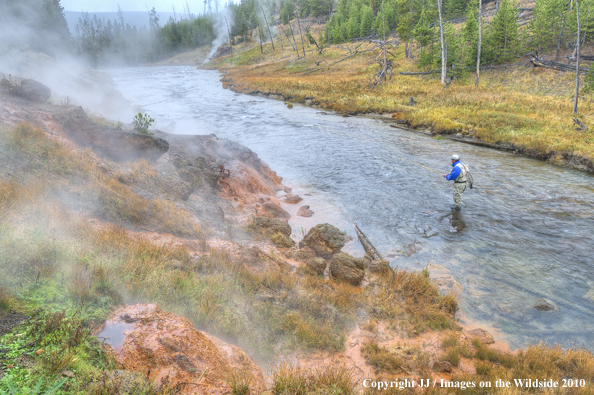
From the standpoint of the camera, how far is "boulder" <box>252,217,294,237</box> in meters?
9.89

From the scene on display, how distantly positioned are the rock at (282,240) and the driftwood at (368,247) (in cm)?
220

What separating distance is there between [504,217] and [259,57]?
280 feet

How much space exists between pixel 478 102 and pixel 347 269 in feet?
92.9

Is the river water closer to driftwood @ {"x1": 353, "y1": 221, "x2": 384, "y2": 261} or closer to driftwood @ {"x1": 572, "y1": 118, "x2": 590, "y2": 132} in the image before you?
driftwood @ {"x1": 353, "y1": 221, "x2": 384, "y2": 261}

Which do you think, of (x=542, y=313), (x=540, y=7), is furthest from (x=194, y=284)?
(x=540, y=7)

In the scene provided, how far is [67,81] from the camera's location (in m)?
27.5

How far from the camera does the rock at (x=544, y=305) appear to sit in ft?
23.4

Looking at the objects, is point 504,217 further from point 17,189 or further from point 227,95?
point 227,95

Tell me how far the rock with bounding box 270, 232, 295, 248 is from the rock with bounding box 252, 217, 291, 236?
26cm

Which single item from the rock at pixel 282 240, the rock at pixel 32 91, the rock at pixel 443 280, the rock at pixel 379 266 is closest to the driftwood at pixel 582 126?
the rock at pixel 443 280

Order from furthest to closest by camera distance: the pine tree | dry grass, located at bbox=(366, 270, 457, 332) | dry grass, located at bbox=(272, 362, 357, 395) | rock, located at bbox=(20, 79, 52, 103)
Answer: the pine tree, rock, located at bbox=(20, 79, 52, 103), dry grass, located at bbox=(366, 270, 457, 332), dry grass, located at bbox=(272, 362, 357, 395)

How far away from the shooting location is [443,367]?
5.18 m

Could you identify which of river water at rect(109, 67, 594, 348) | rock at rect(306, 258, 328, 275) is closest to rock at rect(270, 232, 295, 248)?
rock at rect(306, 258, 328, 275)

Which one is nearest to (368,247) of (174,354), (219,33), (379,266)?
(379,266)
